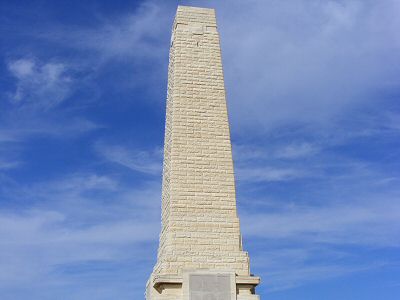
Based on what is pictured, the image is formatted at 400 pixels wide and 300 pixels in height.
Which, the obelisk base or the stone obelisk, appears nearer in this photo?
the obelisk base

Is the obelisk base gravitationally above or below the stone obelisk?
below

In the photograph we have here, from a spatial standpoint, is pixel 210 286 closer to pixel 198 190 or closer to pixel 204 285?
pixel 204 285

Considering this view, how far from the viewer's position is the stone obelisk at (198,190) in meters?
11.1

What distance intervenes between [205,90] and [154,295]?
5.00 m

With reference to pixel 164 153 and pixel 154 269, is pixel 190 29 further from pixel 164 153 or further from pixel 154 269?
pixel 154 269

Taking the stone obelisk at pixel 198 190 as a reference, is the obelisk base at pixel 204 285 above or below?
below

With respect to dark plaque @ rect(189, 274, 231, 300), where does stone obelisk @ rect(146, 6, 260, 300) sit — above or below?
above

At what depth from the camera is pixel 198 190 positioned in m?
12.0

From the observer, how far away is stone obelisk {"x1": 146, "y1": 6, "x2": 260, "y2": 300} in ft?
36.4

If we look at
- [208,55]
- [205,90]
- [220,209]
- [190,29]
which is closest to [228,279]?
[220,209]

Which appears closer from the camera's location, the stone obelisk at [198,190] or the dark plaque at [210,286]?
the dark plaque at [210,286]

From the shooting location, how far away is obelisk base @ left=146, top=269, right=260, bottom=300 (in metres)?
10.9

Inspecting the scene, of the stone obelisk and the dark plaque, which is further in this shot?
the stone obelisk

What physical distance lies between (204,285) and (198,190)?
6.88 feet
